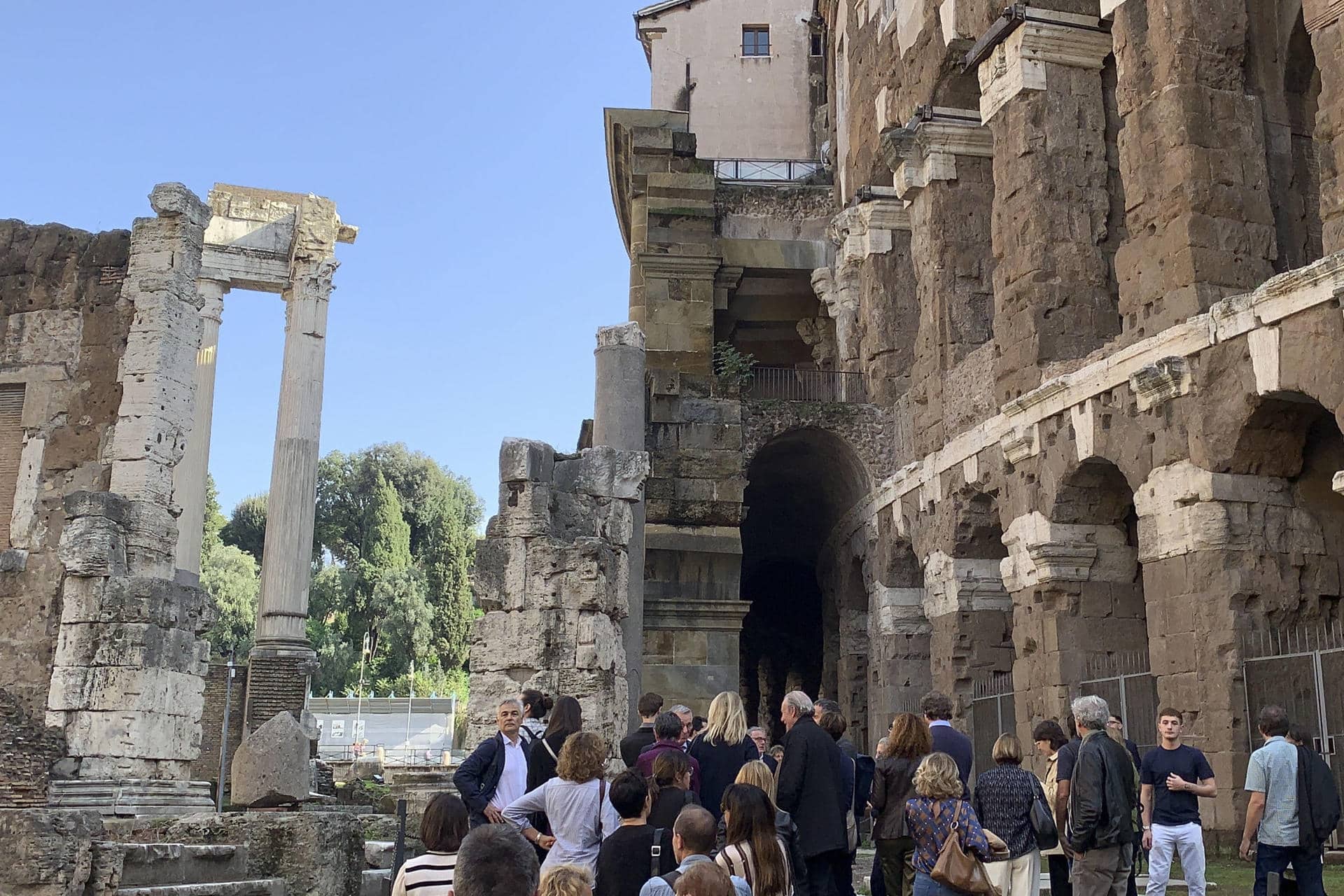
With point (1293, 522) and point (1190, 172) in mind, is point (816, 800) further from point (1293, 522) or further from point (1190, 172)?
point (1190, 172)

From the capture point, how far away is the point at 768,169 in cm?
2484

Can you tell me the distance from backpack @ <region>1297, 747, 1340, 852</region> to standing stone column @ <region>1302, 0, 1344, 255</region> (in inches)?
218

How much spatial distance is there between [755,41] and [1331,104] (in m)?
19.3

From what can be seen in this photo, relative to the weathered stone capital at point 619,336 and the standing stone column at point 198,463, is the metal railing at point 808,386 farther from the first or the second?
the standing stone column at point 198,463

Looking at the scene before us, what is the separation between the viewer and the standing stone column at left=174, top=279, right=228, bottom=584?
2375 centimetres

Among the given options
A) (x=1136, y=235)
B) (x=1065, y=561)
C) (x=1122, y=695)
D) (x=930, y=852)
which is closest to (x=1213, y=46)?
(x=1136, y=235)

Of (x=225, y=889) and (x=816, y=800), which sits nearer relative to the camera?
(x=816, y=800)

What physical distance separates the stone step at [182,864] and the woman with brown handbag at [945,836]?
4.65 metres

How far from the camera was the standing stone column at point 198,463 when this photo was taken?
935 inches

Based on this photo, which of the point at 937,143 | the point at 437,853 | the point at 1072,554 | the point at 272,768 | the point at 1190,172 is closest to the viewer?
the point at 437,853

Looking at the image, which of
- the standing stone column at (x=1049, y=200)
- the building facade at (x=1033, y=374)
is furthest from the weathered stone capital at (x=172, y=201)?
the standing stone column at (x=1049, y=200)

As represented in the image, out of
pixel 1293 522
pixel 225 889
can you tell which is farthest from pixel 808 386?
pixel 225 889

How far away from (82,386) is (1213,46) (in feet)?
38.4

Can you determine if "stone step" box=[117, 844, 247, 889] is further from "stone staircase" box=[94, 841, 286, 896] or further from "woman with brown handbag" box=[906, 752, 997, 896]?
"woman with brown handbag" box=[906, 752, 997, 896]
